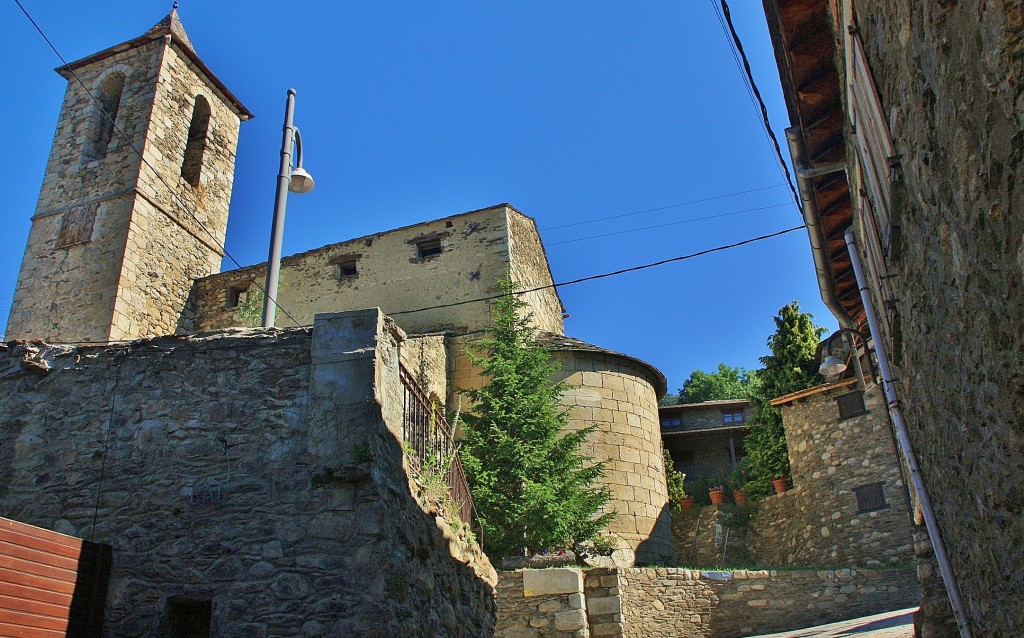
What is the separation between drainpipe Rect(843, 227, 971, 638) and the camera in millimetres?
5293

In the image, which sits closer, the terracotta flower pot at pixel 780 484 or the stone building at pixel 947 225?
the stone building at pixel 947 225

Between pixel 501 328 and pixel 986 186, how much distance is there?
13.3 meters

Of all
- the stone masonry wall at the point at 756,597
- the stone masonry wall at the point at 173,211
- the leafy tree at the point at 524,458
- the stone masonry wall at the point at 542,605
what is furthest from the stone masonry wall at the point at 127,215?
the stone masonry wall at the point at 756,597

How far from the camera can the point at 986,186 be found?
9.29 ft

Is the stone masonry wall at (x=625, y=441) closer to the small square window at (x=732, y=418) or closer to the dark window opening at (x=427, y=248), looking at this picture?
the dark window opening at (x=427, y=248)

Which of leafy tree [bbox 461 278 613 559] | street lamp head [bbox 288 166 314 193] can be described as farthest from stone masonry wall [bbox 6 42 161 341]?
street lamp head [bbox 288 166 314 193]

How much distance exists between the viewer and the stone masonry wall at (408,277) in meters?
18.4

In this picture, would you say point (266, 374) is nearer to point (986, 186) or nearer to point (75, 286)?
Answer: point (986, 186)

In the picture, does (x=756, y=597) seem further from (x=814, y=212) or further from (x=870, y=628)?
(x=814, y=212)

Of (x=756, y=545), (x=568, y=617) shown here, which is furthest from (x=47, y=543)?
(x=756, y=545)

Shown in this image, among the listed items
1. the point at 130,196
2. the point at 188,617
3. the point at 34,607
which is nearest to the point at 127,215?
the point at 130,196

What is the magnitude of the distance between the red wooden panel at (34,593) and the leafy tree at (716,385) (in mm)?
40555

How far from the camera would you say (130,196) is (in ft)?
59.8

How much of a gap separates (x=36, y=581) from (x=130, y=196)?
604 inches
